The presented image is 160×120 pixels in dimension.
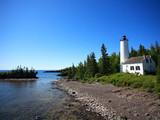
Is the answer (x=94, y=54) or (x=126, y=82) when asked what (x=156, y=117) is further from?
(x=94, y=54)

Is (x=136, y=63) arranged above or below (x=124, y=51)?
below

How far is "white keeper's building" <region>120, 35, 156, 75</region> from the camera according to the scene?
27172 millimetres

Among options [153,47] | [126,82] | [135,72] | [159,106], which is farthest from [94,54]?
[153,47]

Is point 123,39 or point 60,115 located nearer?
point 60,115

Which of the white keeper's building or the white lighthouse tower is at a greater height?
the white lighthouse tower

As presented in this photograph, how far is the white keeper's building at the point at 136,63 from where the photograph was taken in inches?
1070

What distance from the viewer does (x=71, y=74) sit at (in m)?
62.1

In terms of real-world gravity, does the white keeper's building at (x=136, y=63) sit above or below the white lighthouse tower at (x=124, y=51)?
below

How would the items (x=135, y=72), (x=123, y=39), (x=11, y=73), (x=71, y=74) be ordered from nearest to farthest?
(x=135, y=72) < (x=123, y=39) < (x=71, y=74) < (x=11, y=73)

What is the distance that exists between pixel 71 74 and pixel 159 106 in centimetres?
5400

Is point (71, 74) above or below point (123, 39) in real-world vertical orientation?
below

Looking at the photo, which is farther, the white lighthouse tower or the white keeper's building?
the white lighthouse tower

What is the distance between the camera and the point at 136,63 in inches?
1131

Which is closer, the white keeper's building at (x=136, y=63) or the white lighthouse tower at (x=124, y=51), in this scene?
the white keeper's building at (x=136, y=63)
